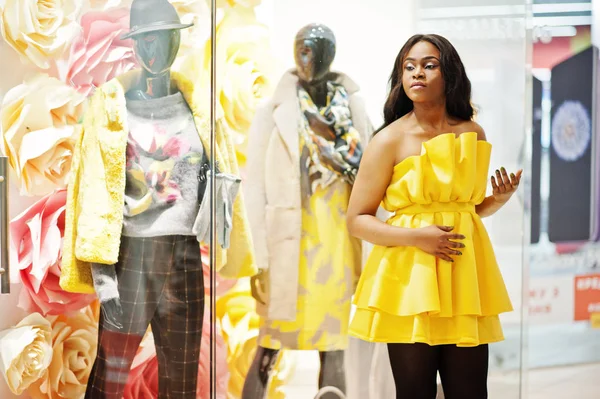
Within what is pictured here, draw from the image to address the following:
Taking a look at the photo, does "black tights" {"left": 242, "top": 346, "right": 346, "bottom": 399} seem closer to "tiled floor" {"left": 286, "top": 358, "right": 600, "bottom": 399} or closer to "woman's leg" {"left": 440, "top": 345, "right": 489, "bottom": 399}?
"tiled floor" {"left": 286, "top": 358, "right": 600, "bottom": 399}

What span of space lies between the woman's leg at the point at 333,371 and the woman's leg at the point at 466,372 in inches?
22.8

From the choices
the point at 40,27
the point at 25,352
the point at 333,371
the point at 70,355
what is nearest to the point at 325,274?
the point at 333,371

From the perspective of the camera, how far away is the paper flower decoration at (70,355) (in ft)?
8.17

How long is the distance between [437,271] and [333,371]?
713 mm

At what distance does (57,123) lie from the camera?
2.44 meters

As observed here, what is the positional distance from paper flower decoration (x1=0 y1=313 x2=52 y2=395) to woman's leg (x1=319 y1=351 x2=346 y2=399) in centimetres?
93

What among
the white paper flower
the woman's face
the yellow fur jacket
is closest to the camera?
the woman's face

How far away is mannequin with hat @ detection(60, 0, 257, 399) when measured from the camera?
7.88 feet

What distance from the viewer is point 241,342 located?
101 inches

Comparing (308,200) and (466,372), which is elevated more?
(308,200)

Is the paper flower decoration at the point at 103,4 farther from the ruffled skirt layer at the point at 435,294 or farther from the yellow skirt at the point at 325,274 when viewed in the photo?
the ruffled skirt layer at the point at 435,294

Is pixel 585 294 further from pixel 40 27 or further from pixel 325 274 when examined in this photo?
pixel 40 27

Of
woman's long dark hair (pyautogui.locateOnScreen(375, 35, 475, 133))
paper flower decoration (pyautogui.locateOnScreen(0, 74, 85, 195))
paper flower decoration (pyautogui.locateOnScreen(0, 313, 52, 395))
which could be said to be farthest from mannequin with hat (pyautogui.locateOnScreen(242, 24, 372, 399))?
paper flower decoration (pyautogui.locateOnScreen(0, 313, 52, 395))

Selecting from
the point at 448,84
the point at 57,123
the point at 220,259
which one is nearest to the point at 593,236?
the point at 448,84
